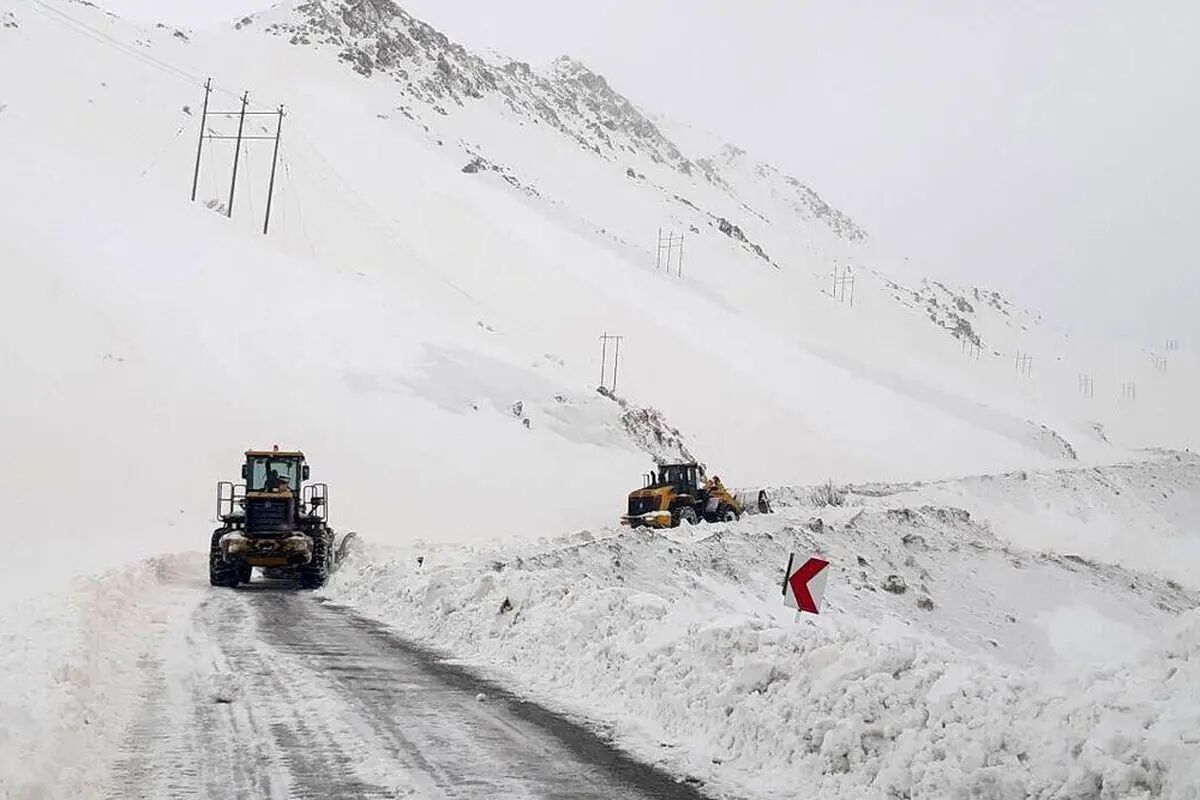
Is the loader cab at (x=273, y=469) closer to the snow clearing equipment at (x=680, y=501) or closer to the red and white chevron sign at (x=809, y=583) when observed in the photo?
the snow clearing equipment at (x=680, y=501)

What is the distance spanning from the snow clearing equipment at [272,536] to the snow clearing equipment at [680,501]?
13460mm

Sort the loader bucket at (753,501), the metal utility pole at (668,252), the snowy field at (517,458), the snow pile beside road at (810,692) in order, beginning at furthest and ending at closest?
the metal utility pole at (668,252) → the loader bucket at (753,501) → the snowy field at (517,458) → the snow pile beside road at (810,692)

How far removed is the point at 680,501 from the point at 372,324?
2170cm

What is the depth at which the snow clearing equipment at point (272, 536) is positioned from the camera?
811 inches

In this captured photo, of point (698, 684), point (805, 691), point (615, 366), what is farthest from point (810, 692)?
point (615, 366)

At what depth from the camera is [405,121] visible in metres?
111

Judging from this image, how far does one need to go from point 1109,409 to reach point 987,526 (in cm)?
14104

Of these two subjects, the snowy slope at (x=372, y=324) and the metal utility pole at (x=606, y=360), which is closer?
the snowy slope at (x=372, y=324)

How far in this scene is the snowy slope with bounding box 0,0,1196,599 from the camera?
117ft

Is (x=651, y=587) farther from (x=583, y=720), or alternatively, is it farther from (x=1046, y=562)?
(x=1046, y=562)

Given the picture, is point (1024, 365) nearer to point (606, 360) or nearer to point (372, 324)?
point (606, 360)

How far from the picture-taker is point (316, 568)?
21.5 metres

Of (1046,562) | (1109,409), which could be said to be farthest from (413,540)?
(1109,409)

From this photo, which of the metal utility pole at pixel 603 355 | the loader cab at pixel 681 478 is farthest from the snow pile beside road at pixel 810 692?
the metal utility pole at pixel 603 355
